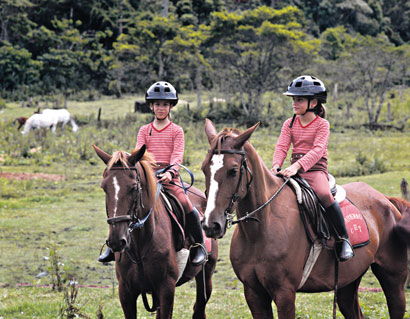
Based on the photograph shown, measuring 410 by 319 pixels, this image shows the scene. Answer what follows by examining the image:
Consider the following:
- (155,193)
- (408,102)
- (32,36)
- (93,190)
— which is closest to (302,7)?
(408,102)

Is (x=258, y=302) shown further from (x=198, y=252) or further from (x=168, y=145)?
(x=168, y=145)

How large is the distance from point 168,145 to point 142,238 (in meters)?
1.16

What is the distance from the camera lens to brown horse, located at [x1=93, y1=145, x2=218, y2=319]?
→ 3.92 m

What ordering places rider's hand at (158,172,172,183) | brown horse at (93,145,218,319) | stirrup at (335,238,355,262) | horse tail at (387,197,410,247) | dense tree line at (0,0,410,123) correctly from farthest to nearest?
dense tree line at (0,0,410,123), horse tail at (387,197,410,247), rider's hand at (158,172,172,183), stirrup at (335,238,355,262), brown horse at (93,145,218,319)

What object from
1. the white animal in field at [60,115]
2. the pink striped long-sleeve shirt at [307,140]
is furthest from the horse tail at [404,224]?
the white animal in field at [60,115]

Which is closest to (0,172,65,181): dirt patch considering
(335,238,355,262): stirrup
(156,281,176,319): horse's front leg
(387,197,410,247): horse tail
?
(156,281,176,319): horse's front leg

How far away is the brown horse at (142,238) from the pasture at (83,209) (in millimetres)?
1733

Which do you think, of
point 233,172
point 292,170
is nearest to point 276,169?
point 292,170

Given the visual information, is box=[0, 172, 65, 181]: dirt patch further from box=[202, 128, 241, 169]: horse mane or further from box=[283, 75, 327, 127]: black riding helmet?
box=[202, 128, 241, 169]: horse mane

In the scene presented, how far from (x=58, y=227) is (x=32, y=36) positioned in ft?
90.1

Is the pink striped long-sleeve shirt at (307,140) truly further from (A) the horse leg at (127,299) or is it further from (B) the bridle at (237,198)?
(A) the horse leg at (127,299)

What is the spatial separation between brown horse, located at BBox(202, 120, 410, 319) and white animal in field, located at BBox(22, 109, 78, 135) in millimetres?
19123

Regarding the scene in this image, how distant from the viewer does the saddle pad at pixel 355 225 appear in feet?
14.7

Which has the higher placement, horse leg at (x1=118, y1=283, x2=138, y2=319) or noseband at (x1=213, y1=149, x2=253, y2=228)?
noseband at (x1=213, y1=149, x2=253, y2=228)
